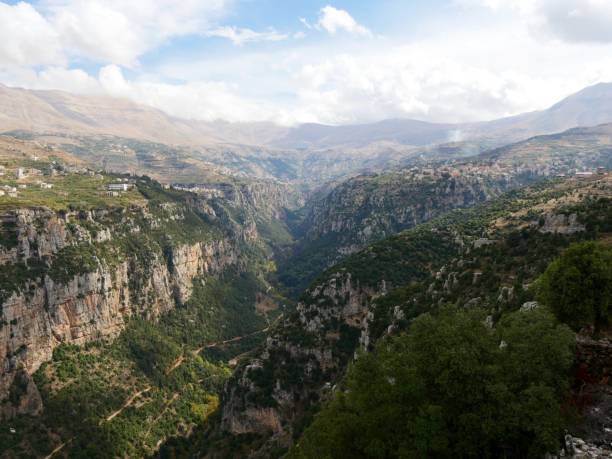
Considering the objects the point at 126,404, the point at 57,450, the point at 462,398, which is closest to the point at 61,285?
the point at 126,404

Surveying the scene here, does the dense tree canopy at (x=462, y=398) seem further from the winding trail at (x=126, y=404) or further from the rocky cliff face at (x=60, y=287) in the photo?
the rocky cliff face at (x=60, y=287)

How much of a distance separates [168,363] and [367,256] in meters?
93.4

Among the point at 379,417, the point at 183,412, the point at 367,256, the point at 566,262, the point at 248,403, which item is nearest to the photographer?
the point at 379,417

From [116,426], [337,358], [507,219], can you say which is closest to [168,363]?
[116,426]

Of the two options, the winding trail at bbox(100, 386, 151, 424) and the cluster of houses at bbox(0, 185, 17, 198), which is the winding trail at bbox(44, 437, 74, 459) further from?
the cluster of houses at bbox(0, 185, 17, 198)

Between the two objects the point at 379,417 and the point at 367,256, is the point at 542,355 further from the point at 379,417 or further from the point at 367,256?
Result: the point at 367,256

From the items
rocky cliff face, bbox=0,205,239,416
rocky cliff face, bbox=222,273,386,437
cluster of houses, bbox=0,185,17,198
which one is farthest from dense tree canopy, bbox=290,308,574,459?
cluster of houses, bbox=0,185,17,198

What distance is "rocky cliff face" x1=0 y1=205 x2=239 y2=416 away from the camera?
12388 centimetres

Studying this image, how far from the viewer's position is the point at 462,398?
29641 millimetres

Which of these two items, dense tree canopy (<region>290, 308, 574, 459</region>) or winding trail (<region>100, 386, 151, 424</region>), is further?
winding trail (<region>100, 386, 151, 424</region>)

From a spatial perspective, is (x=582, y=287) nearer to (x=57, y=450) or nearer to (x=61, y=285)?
(x=57, y=450)

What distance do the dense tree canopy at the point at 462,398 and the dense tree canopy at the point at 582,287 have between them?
9.80 feet

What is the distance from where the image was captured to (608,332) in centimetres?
3506

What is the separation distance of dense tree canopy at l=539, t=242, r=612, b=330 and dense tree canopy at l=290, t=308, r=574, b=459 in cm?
299
